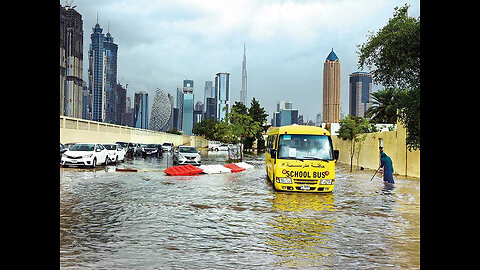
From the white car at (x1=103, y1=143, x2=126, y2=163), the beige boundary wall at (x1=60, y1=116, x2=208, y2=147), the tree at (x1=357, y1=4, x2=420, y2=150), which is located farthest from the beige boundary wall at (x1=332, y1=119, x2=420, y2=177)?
the beige boundary wall at (x1=60, y1=116, x2=208, y2=147)

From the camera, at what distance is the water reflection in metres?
7.52

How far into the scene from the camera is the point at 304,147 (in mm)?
16844

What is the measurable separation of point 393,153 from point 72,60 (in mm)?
124793

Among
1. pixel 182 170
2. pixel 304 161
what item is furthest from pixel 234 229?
pixel 182 170

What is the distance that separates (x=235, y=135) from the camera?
51312 millimetres

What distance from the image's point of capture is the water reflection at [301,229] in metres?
7.52

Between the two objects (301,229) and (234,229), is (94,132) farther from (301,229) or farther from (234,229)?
(301,229)

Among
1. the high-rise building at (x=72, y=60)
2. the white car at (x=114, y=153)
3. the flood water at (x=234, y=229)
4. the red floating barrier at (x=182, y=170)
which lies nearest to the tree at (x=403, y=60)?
the flood water at (x=234, y=229)

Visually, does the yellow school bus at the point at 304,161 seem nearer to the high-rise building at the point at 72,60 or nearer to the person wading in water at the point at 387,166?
the person wading in water at the point at 387,166

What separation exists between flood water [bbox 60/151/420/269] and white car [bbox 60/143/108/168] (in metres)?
10.9

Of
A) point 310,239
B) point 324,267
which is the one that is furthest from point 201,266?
point 310,239

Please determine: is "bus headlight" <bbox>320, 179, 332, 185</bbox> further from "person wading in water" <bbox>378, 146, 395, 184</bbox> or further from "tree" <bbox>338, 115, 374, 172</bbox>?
"tree" <bbox>338, 115, 374, 172</bbox>

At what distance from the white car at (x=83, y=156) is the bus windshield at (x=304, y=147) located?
53.4ft
